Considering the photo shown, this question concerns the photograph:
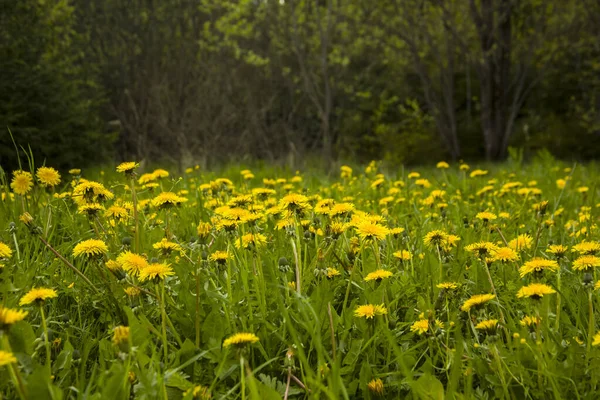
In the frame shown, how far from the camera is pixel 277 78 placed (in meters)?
14.5

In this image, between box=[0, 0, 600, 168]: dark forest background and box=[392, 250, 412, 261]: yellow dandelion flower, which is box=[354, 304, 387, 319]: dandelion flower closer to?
box=[392, 250, 412, 261]: yellow dandelion flower

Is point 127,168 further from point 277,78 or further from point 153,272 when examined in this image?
point 277,78

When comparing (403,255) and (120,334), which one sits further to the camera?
(403,255)

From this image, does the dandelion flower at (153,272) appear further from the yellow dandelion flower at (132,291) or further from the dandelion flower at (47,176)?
the dandelion flower at (47,176)

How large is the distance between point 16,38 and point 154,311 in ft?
19.8

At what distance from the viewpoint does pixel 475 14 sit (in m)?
9.31

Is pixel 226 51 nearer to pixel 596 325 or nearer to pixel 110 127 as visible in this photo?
pixel 110 127

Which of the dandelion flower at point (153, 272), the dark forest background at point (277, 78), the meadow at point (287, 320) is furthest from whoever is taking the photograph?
the dark forest background at point (277, 78)

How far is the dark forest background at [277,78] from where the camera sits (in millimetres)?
7027

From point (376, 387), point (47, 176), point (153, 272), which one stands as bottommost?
point (376, 387)

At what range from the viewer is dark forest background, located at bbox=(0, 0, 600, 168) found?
7027 millimetres

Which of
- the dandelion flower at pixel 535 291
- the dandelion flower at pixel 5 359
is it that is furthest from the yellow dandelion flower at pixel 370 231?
the dandelion flower at pixel 5 359

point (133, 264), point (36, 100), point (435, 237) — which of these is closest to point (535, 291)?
point (435, 237)

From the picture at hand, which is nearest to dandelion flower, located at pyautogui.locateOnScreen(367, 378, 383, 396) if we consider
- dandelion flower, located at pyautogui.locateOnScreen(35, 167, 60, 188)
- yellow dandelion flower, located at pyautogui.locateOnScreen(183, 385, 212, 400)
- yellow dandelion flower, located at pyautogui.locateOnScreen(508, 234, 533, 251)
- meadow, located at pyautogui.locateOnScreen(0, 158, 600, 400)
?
meadow, located at pyautogui.locateOnScreen(0, 158, 600, 400)
